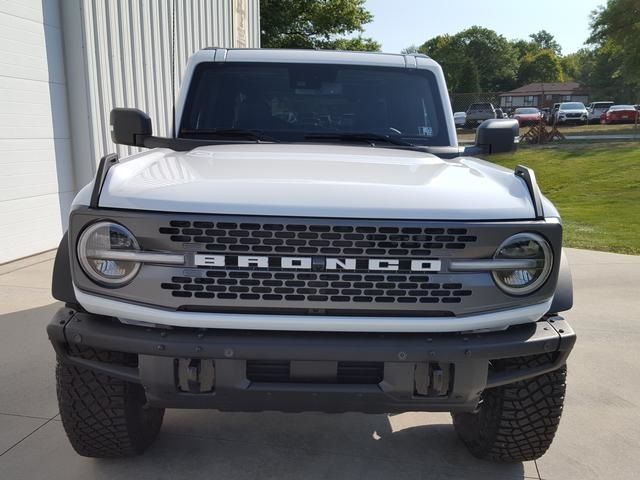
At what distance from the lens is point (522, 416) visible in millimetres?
2576

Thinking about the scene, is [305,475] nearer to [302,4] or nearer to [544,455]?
[544,455]

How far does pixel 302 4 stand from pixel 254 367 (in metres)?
28.0

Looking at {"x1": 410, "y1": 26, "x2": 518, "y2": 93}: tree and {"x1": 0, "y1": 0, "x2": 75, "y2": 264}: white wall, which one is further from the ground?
{"x1": 410, "y1": 26, "x2": 518, "y2": 93}: tree

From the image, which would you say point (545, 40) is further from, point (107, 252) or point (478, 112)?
point (107, 252)

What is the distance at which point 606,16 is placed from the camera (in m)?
33.2

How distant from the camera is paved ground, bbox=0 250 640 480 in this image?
9.15ft

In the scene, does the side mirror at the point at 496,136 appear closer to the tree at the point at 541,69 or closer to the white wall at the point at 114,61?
the white wall at the point at 114,61

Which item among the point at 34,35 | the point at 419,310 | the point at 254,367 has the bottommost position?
the point at 254,367

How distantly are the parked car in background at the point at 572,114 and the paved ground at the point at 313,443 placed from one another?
34827 mm

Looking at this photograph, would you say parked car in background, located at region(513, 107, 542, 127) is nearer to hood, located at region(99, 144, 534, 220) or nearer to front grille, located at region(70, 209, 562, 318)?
hood, located at region(99, 144, 534, 220)

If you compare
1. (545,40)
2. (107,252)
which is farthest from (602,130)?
(545,40)

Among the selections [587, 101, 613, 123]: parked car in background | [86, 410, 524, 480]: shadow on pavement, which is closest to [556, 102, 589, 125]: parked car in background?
[587, 101, 613, 123]: parked car in background

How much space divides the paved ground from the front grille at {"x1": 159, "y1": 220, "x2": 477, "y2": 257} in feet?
4.02

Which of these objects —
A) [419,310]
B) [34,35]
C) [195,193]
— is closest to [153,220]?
[195,193]
